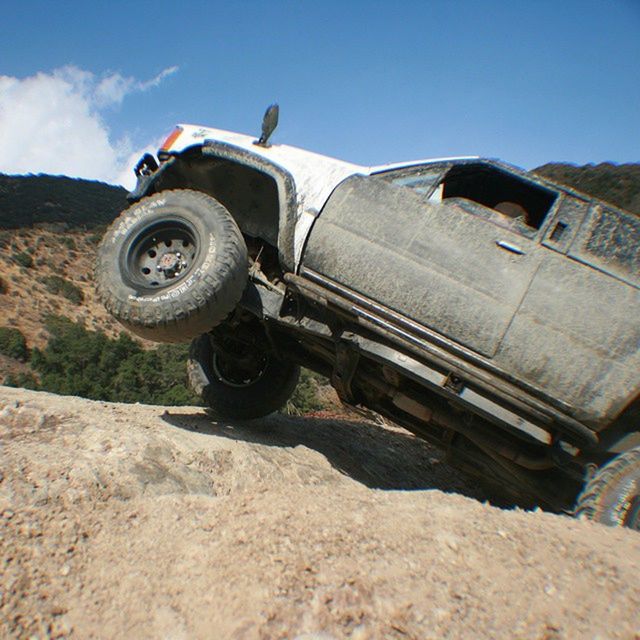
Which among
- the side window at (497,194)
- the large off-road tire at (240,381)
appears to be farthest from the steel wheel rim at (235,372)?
the side window at (497,194)

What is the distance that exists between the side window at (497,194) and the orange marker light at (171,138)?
207cm

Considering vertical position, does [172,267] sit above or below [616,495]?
above

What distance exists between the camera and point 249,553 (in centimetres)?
246

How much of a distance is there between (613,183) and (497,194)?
226 cm

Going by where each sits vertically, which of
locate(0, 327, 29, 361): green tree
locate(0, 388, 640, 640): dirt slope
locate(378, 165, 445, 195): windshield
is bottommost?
locate(0, 327, 29, 361): green tree

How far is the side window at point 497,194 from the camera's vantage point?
372 cm

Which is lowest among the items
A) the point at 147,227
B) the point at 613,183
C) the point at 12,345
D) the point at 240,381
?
the point at 12,345

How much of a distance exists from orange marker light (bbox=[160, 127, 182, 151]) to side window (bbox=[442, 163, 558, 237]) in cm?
207

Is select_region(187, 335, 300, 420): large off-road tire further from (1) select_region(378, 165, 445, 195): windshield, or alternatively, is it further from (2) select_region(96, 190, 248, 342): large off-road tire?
(1) select_region(378, 165, 445, 195): windshield

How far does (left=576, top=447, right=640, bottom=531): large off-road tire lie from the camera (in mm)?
3215

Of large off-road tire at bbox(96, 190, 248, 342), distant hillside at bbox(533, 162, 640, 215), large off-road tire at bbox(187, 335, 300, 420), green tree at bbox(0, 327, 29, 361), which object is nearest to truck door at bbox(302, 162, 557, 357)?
large off-road tire at bbox(96, 190, 248, 342)

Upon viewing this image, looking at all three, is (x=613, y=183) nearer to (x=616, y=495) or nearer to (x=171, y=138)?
(x=616, y=495)

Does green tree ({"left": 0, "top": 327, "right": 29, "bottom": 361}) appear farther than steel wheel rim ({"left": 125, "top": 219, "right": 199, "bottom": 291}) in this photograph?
Yes

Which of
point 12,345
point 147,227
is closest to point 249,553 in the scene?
point 147,227
